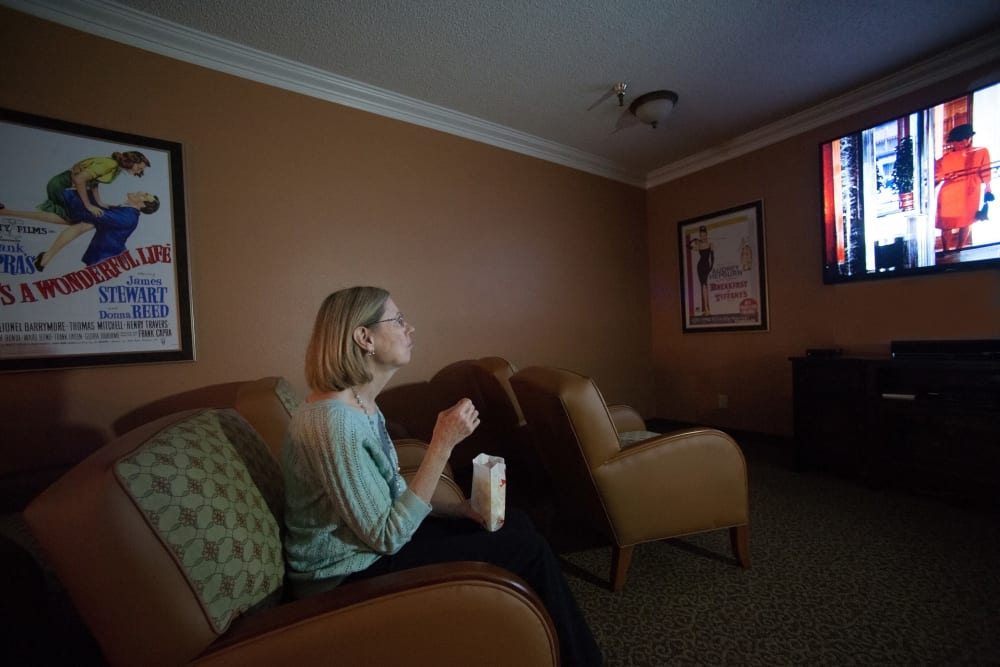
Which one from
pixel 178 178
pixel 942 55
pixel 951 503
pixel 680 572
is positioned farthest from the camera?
→ pixel 942 55

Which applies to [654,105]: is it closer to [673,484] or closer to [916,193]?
[916,193]

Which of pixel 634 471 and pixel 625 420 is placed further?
pixel 625 420

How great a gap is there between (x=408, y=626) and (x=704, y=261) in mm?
3970

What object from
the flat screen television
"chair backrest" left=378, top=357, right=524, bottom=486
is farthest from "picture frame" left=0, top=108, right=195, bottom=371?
the flat screen television

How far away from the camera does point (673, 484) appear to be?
5.10ft

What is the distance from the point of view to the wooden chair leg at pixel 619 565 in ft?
5.22

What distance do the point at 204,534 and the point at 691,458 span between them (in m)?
1.52

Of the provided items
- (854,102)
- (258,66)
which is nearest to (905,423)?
(854,102)

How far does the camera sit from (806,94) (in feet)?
9.49

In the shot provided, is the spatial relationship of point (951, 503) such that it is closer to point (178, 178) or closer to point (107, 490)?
point (107, 490)

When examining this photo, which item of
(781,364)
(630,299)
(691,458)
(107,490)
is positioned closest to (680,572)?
(691,458)

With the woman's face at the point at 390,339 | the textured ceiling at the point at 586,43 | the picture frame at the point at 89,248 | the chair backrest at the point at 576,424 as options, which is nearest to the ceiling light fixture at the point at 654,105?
the textured ceiling at the point at 586,43

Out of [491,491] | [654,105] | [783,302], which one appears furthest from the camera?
[783,302]

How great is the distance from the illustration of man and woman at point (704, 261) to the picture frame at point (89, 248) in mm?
3984
